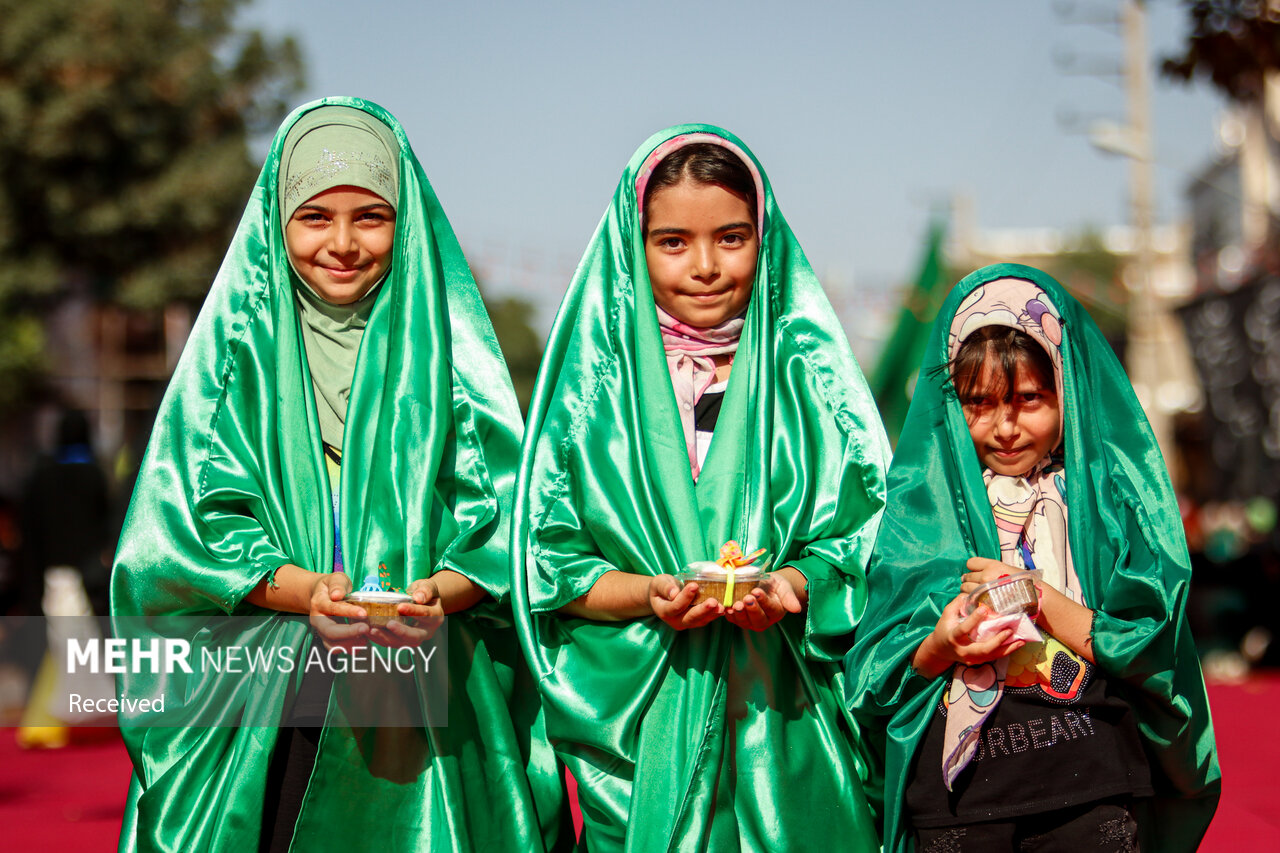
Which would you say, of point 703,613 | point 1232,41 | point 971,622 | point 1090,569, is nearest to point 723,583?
point 703,613

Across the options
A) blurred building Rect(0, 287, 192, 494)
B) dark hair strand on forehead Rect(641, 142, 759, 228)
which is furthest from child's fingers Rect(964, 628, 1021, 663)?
blurred building Rect(0, 287, 192, 494)

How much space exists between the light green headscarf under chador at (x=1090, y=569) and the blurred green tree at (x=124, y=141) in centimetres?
1474

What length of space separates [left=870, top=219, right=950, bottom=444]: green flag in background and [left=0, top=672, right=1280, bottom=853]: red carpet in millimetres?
2565

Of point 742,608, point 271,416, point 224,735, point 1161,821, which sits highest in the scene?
point 271,416

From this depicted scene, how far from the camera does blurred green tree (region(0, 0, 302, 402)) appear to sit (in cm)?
1516

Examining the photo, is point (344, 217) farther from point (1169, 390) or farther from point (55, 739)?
point (1169, 390)

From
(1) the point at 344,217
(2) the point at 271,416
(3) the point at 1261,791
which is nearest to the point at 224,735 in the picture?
(2) the point at 271,416

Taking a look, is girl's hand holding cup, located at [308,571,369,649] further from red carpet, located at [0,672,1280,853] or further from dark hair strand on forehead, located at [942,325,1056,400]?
red carpet, located at [0,672,1280,853]

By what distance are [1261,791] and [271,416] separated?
215 inches

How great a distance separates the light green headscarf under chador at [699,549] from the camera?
2516 mm

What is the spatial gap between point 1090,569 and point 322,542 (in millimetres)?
1491

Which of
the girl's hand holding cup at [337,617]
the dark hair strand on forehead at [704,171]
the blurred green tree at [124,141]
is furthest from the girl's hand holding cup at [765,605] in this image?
the blurred green tree at [124,141]

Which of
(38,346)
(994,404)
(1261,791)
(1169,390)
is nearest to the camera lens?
(994,404)

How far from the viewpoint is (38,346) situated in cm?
1784
